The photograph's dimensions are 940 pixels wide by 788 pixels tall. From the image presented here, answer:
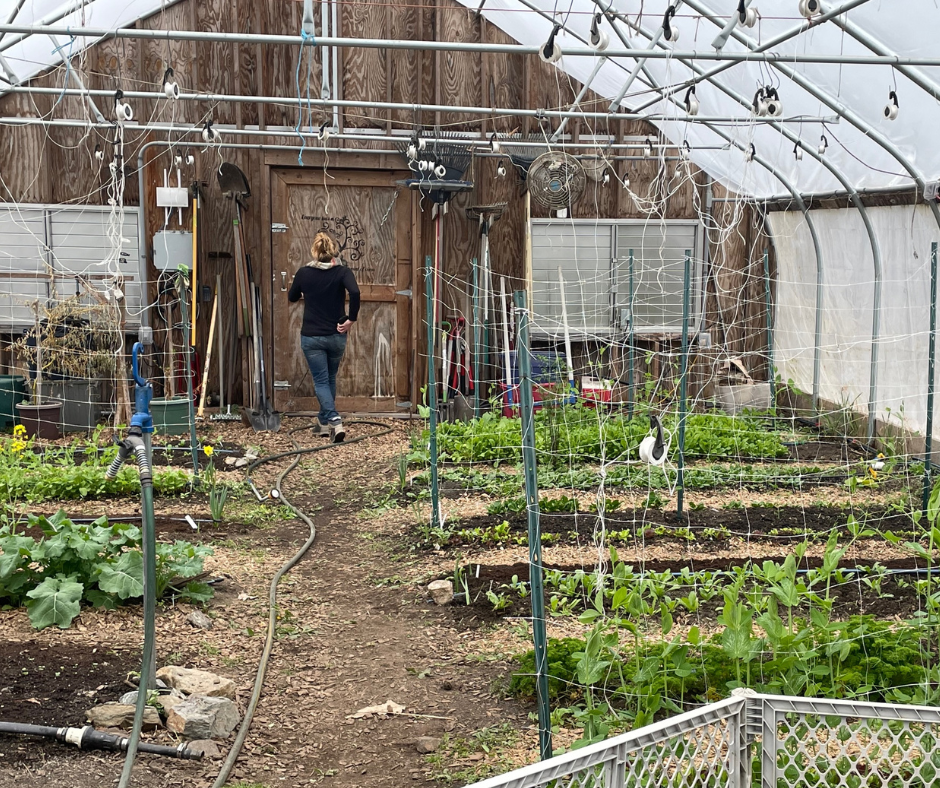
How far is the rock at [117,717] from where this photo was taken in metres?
3.38

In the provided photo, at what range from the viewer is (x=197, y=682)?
369 cm

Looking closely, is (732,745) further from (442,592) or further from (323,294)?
(323,294)

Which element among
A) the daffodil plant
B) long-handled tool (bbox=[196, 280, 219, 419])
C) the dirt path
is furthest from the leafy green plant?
long-handled tool (bbox=[196, 280, 219, 419])

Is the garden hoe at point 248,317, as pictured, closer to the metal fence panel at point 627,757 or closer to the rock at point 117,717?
the rock at point 117,717

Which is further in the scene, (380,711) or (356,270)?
(356,270)

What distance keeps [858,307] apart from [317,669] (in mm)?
5995

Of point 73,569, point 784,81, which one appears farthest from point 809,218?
point 73,569

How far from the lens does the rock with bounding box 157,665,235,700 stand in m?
3.66

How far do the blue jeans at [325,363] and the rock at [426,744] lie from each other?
5278mm

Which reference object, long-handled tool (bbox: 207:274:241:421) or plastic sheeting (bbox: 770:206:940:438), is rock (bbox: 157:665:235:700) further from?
long-handled tool (bbox: 207:274:241:421)

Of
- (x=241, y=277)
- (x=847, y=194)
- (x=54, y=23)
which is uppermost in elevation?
(x=54, y=23)

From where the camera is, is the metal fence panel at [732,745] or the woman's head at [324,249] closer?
the metal fence panel at [732,745]

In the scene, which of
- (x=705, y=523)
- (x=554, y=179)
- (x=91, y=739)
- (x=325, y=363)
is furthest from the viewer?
(x=554, y=179)

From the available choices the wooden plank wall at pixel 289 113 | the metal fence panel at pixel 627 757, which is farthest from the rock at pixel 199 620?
the wooden plank wall at pixel 289 113
